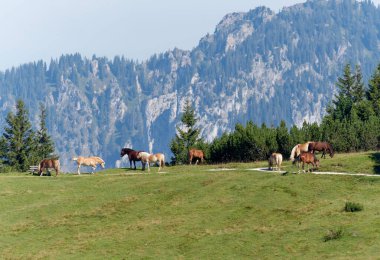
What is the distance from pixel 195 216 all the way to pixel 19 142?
9092 cm

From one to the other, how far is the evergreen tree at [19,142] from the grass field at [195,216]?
69.2m

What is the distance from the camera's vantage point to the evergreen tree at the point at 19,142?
12794cm

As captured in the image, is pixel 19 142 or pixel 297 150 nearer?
pixel 297 150

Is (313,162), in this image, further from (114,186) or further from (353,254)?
(353,254)

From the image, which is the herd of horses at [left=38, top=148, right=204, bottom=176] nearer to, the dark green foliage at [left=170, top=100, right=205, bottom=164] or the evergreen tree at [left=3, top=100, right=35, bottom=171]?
the dark green foliage at [left=170, top=100, right=205, bottom=164]

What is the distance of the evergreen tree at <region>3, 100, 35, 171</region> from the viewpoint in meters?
128

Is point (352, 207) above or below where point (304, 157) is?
below

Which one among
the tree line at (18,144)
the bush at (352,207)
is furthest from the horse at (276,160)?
the tree line at (18,144)

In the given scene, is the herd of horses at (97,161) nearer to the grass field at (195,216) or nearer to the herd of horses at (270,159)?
the herd of horses at (270,159)

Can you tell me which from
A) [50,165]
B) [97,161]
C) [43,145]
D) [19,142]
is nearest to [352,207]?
[97,161]

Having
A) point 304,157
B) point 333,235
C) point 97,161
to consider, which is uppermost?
point 97,161

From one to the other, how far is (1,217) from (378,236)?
1132 inches

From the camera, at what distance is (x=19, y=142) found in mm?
129250

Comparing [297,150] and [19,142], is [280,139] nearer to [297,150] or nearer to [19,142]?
[297,150]
